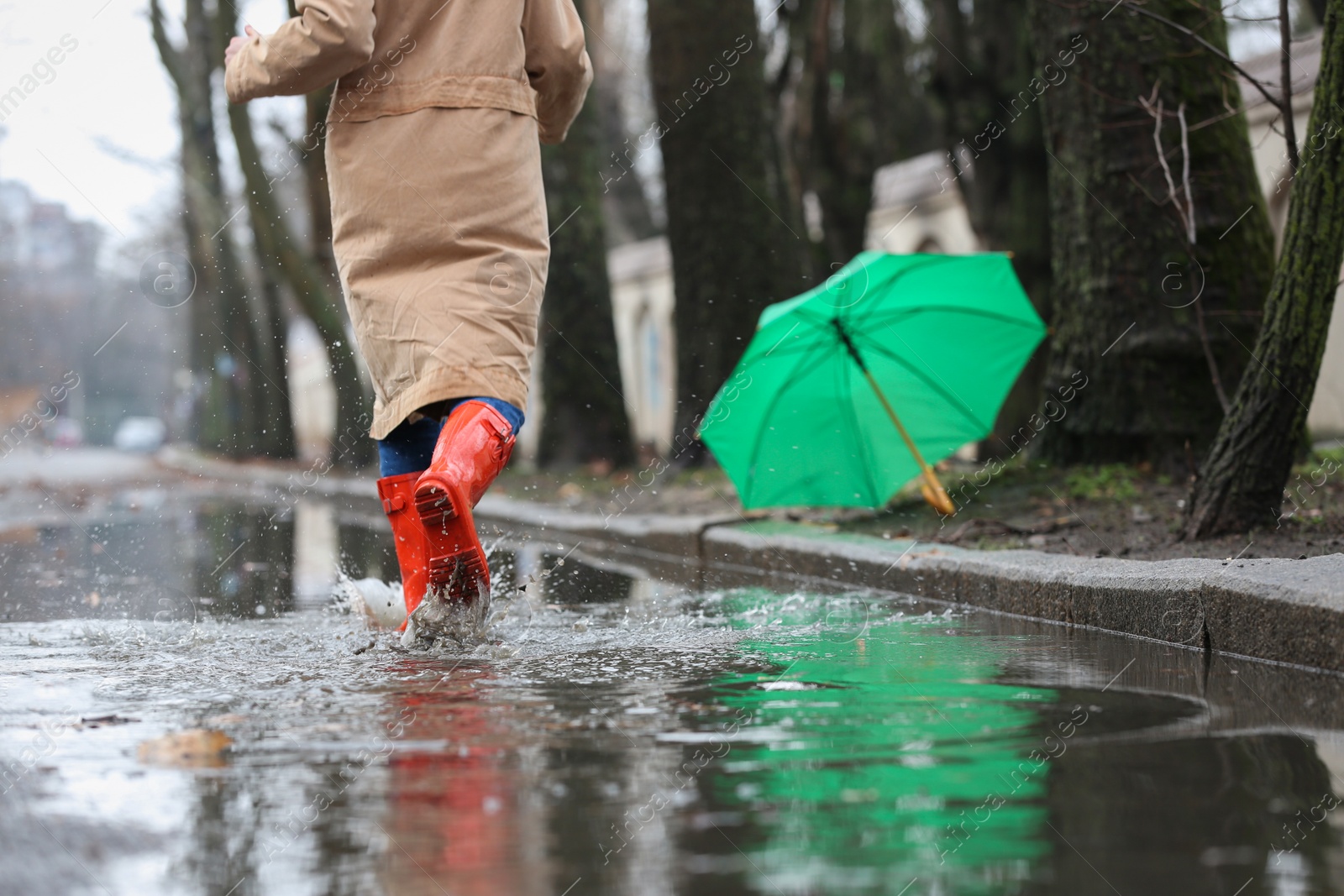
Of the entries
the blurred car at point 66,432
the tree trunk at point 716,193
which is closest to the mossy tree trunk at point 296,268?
the tree trunk at point 716,193

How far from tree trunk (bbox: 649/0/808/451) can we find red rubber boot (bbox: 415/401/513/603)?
5888 mm

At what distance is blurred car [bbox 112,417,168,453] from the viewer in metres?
72.2

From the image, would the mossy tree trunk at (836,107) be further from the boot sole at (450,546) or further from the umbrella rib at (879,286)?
the boot sole at (450,546)

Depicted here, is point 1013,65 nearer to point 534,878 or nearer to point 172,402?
point 534,878

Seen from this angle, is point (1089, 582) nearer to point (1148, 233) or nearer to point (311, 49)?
point (311, 49)

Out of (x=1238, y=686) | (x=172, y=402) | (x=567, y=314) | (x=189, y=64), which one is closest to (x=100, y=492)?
(x=189, y=64)

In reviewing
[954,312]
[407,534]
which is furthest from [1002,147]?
[407,534]

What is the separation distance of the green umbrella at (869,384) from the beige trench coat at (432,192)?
270 cm

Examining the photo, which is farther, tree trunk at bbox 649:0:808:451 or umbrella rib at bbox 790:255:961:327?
tree trunk at bbox 649:0:808:451

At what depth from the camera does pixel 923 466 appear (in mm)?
6523

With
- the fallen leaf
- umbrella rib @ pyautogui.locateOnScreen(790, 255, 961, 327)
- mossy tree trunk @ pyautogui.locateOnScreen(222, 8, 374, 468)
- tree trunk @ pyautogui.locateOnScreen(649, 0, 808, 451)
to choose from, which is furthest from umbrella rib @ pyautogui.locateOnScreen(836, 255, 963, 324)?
mossy tree trunk @ pyautogui.locateOnScreen(222, 8, 374, 468)

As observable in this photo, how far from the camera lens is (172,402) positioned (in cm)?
5994

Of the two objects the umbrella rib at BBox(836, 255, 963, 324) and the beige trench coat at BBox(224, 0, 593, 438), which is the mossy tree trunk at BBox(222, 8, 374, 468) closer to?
the umbrella rib at BBox(836, 255, 963, 324)

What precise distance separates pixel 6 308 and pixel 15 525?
4559 centimetres
